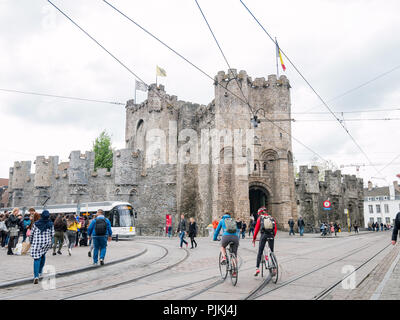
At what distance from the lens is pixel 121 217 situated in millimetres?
21281

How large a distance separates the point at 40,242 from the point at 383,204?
6804cm

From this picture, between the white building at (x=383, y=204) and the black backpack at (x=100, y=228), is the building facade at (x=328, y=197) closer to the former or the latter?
the black backpack at (x=100, y=228)

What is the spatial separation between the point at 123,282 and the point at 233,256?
2.12 meters

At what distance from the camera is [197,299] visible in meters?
4.68

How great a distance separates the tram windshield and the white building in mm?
54707

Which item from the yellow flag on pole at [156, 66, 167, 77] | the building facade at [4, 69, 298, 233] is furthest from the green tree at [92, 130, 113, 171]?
the yellow flag on pole at [156, 66, 167, 77]

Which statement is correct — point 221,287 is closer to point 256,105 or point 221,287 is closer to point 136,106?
point 256,105

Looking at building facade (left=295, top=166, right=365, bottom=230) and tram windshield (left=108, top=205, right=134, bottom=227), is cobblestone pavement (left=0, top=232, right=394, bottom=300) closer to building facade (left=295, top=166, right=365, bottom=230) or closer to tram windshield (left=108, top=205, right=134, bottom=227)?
tram windshield (left=108, top=205, right=134, bottom=227)

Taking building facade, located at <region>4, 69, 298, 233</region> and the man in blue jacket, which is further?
building facade, located at <region>4, 69, 298, 233</region>

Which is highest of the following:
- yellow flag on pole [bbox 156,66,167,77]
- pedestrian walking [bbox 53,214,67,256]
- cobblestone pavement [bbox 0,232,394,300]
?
yellow flag on pole [bbox 156,66,167,77]

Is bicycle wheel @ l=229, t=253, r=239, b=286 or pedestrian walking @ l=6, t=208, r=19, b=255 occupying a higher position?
pedestrian walking @ l=6, t=208, r=19, b=255

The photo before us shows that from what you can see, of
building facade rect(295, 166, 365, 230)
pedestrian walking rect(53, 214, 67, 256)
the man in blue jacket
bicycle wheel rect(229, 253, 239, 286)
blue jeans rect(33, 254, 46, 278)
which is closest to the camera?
bicycle wheel rect(229, 253, 239, 286)

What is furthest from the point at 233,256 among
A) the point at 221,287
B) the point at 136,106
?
the point at 136,106

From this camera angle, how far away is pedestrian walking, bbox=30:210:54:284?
622 centimetres
